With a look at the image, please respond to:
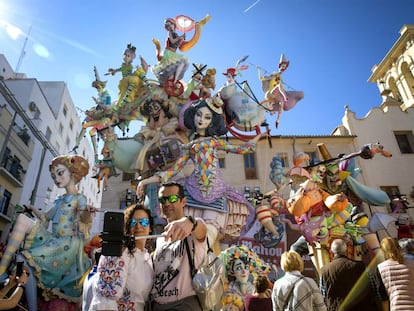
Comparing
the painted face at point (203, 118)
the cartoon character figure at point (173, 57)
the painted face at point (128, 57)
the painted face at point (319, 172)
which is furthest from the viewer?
the painted face at point (128, 57)

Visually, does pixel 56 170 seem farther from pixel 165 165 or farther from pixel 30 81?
pixel 30 81

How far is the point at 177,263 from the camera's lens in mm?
1929

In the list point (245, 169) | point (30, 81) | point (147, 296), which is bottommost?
point (147, 296)

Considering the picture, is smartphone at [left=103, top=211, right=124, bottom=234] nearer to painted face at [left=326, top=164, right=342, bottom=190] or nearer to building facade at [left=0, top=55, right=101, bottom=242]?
painted face at [left=326, top=164, right=342, bottom=190]

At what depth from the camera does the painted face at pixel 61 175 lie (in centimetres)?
478

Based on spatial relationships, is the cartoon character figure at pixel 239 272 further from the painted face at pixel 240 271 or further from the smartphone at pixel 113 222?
the smartphone at pixel 113 222

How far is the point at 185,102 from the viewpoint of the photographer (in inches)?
236

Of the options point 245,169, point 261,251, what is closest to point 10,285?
point 261,251

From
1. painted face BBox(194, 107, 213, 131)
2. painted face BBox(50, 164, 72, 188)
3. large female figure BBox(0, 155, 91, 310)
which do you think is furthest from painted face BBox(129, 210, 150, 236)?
painted face BBox(194, 107, 213, 131)

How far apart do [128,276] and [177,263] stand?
0.31 meters

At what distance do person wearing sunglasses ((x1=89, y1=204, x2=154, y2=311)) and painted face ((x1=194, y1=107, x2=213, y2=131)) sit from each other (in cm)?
326

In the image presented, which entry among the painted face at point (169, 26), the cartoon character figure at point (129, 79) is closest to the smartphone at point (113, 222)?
the cartoon character figure at point (129, 79)

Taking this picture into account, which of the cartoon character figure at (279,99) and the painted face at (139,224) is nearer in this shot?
the painted face at (139,224)

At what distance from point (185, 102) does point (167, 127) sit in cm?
62
